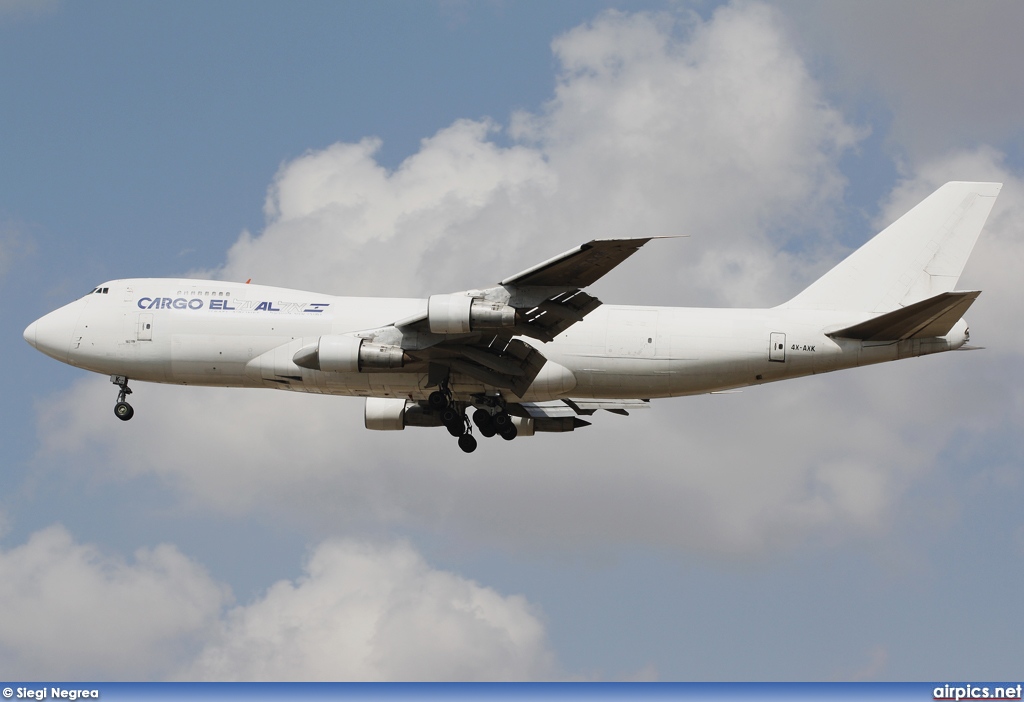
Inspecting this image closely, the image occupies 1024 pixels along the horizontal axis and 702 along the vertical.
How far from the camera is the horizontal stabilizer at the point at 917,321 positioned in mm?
42172

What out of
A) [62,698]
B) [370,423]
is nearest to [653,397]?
[370,423]

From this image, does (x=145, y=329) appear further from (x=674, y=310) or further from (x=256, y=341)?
(x=674, y=310)

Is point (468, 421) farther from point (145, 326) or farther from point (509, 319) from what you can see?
point (145, 326)

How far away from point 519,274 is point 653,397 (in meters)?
9.24

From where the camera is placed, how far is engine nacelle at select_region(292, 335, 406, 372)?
4297 cm

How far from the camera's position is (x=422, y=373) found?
149 ft

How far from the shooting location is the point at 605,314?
1809 inches

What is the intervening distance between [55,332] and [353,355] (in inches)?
501

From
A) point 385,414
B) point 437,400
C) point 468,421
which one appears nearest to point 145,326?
point 385,414

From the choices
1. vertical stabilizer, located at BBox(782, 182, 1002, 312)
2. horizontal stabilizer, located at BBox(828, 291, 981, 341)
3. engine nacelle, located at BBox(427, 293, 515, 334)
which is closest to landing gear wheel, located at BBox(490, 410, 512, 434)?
engine nacelle, located at BBox(427, 293, 515, 334)

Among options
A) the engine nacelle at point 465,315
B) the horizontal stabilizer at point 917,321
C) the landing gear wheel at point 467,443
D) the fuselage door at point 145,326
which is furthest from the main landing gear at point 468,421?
the horizontal stabilizer at point 917,321

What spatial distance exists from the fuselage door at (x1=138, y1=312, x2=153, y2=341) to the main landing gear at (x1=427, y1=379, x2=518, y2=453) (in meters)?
10.3

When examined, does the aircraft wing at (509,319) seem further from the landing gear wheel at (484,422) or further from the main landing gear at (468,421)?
the landing gear wheel at (484,422)

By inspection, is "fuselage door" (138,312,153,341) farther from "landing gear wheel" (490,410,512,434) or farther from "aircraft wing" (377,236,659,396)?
"landing gear wheel" (490,410,512,434)
